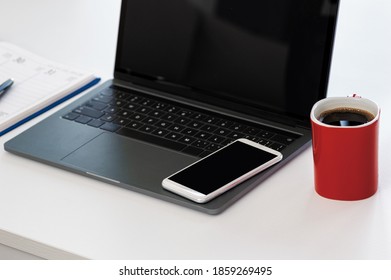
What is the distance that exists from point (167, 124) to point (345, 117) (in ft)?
0.99

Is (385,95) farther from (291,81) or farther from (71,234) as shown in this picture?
(71,234)

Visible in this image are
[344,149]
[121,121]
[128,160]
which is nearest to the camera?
[344,149]

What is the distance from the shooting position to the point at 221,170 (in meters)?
1.17

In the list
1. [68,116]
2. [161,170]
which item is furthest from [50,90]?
[161,170]

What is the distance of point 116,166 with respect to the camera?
1209 mm

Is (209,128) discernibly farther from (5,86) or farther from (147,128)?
(5,86)

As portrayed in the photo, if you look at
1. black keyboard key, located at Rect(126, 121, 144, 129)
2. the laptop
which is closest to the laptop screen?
the laptop

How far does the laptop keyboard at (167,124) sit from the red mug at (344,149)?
11 centimetres

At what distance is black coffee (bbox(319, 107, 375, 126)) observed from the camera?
113 centimetres

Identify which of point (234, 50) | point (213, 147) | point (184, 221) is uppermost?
point (234, 50)

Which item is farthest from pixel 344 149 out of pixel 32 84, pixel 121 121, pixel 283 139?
pixel 32 84

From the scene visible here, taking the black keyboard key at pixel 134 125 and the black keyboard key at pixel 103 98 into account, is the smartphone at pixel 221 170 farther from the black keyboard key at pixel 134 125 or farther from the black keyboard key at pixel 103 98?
the black keyboard key at pixel 103 98
